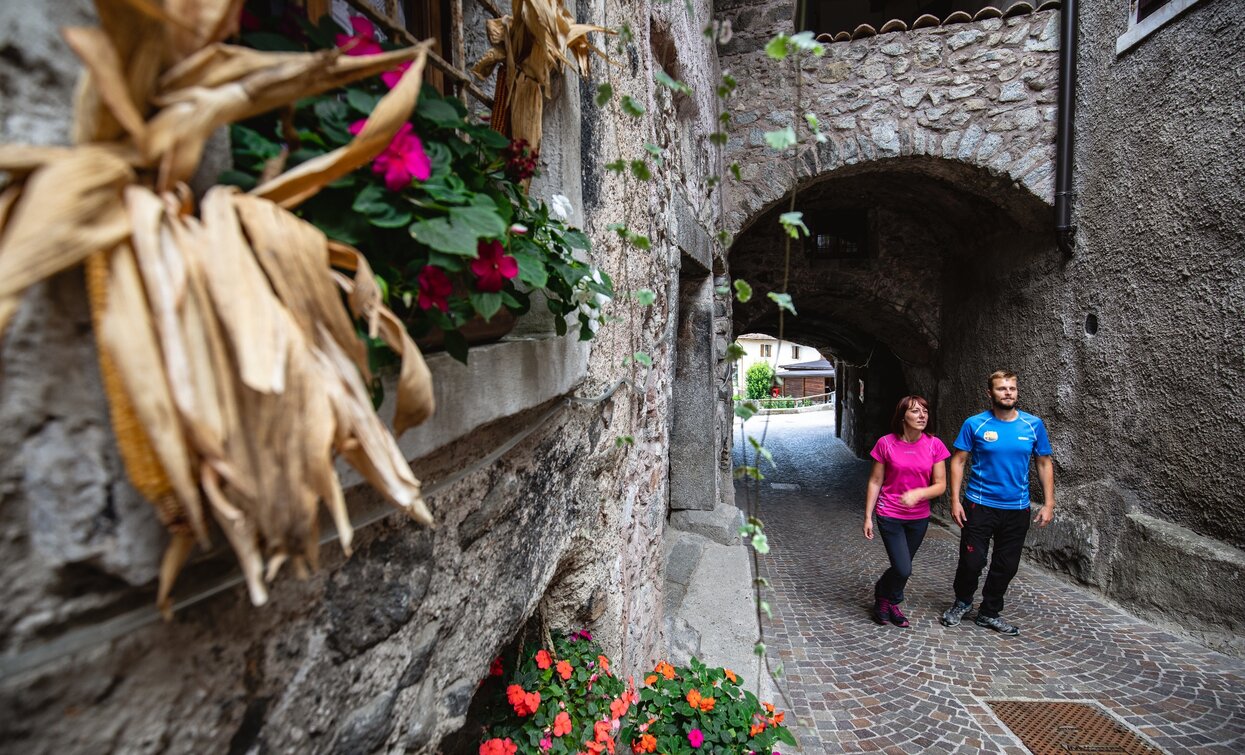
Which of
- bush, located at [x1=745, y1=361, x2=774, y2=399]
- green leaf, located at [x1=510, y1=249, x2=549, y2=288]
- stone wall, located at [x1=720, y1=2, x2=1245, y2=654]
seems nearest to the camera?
green leaf, located at [x1=510, y1=249, x2=549, y2=288]

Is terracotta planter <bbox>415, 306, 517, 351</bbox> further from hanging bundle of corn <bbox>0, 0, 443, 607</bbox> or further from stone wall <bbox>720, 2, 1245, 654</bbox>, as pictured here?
stone wall <bbox>720, 2, 1245, 654</bbox>

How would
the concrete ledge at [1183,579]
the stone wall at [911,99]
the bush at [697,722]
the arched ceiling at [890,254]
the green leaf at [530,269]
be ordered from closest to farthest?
the green leaf at [530,269] → the bush at [697,722] → the concrete ledge at [1183,579] → the stone wall at [911,99] → the arched ceiling at [890,254]

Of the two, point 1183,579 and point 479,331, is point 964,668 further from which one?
point 479,331

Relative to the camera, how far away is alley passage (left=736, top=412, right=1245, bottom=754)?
2738 millimetres

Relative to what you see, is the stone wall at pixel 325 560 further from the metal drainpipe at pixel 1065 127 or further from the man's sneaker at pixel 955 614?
the metal drainpipe at pixel 1065 127

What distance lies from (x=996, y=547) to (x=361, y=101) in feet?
13.9

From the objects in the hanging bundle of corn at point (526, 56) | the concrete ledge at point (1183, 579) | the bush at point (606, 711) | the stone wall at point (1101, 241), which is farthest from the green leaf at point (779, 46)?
the concrete ledge at point (1183, 579)

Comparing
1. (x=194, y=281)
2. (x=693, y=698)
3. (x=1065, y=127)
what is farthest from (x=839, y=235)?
(x=194, y=281)

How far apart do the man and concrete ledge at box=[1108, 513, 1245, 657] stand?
76 centimetres

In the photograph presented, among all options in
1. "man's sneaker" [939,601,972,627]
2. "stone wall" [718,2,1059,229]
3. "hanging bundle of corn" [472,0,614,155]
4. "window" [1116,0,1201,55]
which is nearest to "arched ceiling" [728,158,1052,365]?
"stone wall" [718,2,1059,229]

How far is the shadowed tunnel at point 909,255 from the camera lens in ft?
17.7

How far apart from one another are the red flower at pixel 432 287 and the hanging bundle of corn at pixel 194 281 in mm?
179

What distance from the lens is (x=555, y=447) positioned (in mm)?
1451

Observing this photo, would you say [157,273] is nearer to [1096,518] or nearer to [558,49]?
[558,49]
